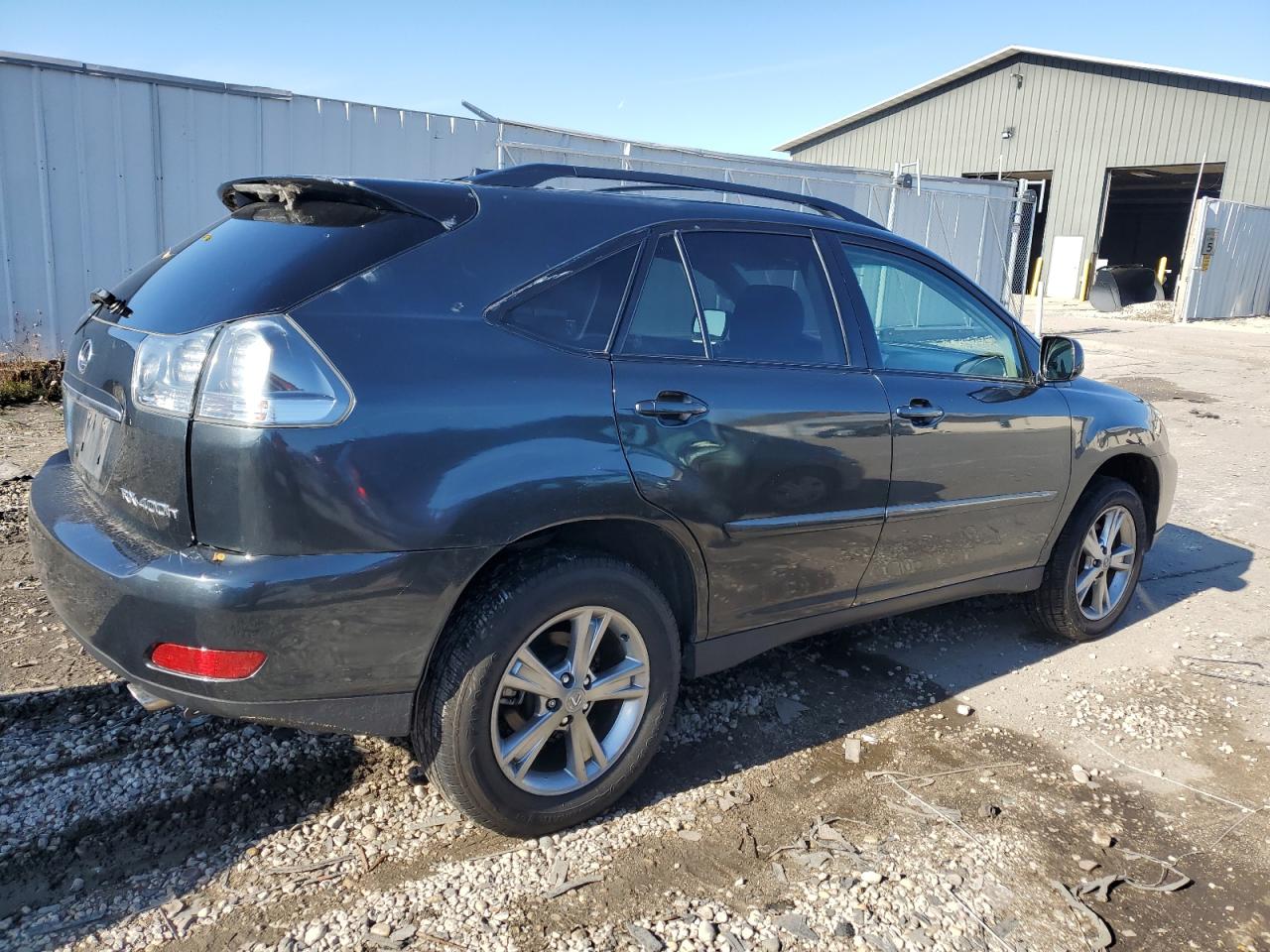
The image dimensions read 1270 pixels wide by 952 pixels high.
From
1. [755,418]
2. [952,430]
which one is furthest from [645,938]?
[952,430]

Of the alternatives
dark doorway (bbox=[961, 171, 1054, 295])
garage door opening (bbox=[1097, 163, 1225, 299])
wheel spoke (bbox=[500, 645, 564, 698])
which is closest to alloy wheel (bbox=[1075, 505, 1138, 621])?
wheel spoke (bbox=[500, 645, 564, 698])

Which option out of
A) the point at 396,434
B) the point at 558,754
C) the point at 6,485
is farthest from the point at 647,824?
the point at 6,485

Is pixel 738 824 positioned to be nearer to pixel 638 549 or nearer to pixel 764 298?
pixel 638 549

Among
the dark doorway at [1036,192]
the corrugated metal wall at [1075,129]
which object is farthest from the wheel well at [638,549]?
the dark doorway at [1036,192]

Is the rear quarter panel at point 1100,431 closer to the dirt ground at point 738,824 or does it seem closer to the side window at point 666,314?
the dirt ground at point 738,824

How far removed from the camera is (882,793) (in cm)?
305

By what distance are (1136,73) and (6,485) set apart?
31372 millimetres

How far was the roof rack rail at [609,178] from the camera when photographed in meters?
2.94

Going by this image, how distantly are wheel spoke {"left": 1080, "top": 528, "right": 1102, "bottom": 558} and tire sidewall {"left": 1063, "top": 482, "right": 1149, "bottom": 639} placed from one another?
0.15 ft

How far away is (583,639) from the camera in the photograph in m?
2.65

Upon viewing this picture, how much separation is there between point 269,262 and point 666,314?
1139 millimetres

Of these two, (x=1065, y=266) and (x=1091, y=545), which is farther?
(x=1065, y=266)

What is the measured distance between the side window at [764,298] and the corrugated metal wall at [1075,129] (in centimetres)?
2643

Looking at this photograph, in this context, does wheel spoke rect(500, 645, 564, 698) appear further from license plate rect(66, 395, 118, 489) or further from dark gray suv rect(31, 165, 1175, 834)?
license plate rect(66, 395, 118, 489)
